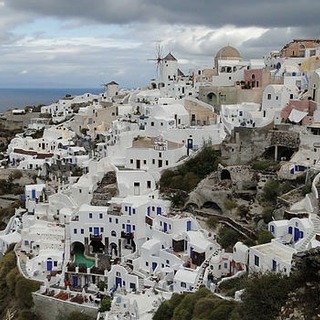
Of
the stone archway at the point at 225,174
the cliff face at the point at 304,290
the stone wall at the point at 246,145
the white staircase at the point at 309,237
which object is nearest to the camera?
the cliff face at the point at 304,290

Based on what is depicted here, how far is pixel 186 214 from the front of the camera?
2639 centimetres

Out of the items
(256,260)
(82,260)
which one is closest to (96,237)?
(82,260)

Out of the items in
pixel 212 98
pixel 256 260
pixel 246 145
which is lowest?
pixel 256 260

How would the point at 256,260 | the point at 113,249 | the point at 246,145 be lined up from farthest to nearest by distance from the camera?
the point at 246,145
the point at 113,249
the point at 256,260

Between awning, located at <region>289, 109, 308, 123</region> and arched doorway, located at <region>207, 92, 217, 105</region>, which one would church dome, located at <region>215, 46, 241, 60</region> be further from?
awning, located at <region>289, 109, 308, 123</region>

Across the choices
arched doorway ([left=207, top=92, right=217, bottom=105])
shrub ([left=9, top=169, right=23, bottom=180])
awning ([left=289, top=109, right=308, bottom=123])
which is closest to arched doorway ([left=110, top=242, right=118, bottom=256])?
awning ([left=289, top=109, right=308, bottom=123])

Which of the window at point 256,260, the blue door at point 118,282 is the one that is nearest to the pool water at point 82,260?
the blue door at point 118,282

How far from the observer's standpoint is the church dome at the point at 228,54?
4597 centimetres

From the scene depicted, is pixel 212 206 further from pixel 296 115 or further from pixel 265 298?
pixel 265 298

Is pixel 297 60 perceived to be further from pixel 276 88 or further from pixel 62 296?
pixel 62 296

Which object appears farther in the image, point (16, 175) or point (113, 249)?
point (16, 175)

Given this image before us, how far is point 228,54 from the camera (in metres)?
46.3

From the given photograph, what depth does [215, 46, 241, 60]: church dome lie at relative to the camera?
45969 mm

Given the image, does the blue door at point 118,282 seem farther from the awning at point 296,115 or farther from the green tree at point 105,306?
the awning at point 296,115
